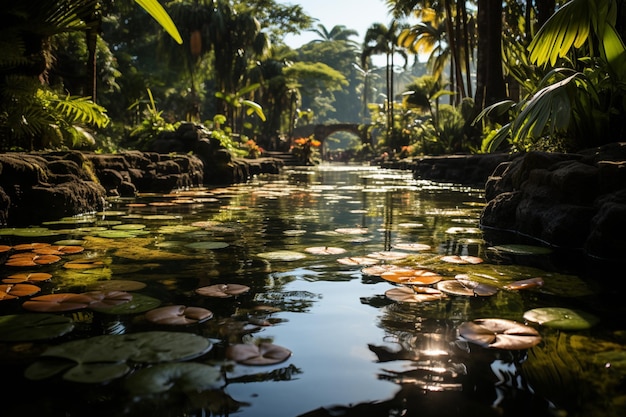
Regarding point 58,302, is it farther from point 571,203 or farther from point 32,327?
point 571,203

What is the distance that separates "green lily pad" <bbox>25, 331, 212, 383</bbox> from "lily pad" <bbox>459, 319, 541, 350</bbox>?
2.68ft

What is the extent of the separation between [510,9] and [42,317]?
1974 cm

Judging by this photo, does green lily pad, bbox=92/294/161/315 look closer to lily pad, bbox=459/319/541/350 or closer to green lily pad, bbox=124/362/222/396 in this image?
green lily pad, bbox=124/362/222/396

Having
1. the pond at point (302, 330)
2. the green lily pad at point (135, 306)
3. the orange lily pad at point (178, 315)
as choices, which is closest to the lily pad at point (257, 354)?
the pond at point (302, 330)

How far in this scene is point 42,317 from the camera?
167 centimetres

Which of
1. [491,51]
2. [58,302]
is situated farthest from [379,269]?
[491,51]

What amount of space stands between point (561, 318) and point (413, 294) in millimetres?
552

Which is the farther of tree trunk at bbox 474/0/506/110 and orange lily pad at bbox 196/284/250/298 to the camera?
tree trunk at bbox 474/0/506/110

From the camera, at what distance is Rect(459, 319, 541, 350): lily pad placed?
1.51m

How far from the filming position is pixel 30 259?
2.58 metres

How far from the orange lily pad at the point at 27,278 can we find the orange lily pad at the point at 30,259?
0.24 meters

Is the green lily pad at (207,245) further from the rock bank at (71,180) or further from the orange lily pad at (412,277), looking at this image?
the rock bank at (71,180)

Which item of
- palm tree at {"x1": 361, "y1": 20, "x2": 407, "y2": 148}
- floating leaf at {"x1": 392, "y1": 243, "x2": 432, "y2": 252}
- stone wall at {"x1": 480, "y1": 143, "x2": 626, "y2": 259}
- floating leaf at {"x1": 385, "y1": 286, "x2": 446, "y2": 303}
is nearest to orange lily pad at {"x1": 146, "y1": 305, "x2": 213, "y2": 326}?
floating leaf at {"x1": 385, "y1": 286, "x2": 446, "y2": 303}

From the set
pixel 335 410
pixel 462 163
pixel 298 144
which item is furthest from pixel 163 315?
pixel 298 144
